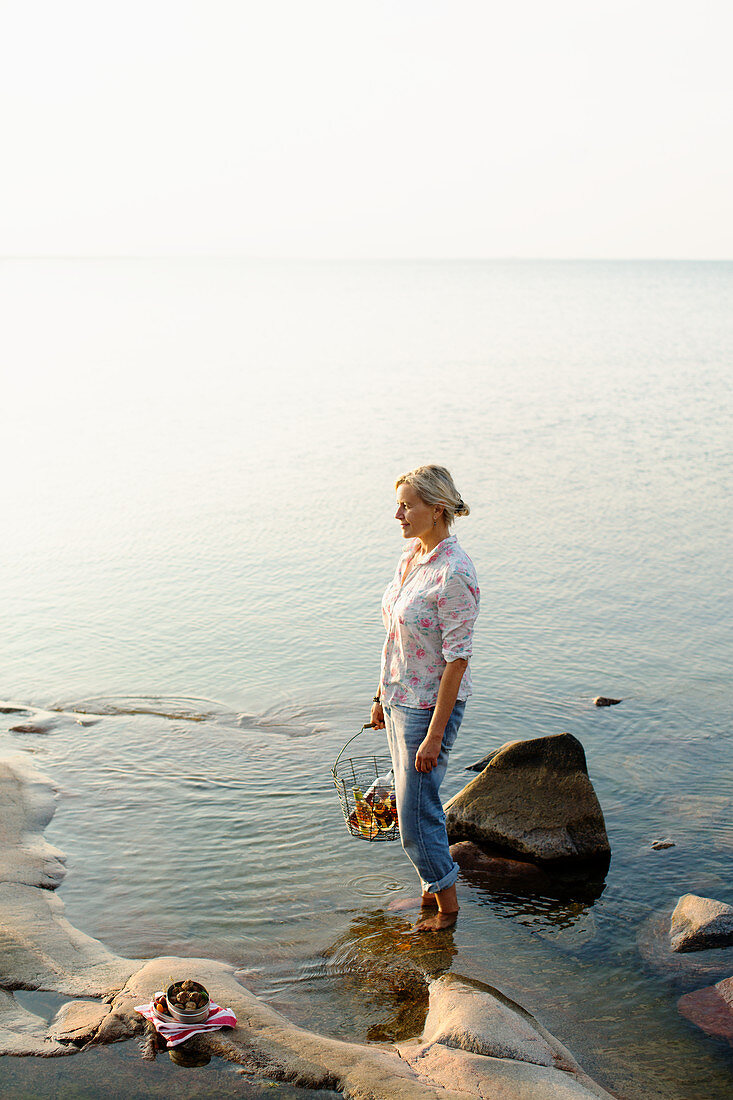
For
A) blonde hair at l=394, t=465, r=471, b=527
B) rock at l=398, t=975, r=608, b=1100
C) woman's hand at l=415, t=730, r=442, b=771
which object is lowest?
rock at l=398, t=975, r=608, b=1100

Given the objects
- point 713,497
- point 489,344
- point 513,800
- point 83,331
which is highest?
point 83,331

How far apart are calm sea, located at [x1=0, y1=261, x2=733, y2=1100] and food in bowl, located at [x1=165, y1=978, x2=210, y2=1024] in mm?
600

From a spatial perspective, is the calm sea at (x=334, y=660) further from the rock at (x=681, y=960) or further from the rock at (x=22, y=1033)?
the rock at (x=22, y=1033)

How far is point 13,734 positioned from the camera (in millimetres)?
8445

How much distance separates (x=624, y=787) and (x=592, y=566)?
6.47 meters

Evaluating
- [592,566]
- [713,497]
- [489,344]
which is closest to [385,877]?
[592,566]

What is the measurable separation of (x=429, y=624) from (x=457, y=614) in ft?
0.57

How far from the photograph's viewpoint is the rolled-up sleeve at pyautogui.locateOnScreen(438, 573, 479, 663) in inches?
189

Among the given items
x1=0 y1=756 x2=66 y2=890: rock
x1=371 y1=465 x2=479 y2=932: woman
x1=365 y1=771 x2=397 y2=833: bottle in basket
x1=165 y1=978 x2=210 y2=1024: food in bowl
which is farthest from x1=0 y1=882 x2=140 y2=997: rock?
x1=371 y1=465 x2=479 y2=932: woman

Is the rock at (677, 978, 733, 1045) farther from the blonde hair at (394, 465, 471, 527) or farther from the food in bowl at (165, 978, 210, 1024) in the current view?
the blonde hair at (394, 465, 471, 527)

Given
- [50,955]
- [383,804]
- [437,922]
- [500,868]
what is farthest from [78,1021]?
[500,868]

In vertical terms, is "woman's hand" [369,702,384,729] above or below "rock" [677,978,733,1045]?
above

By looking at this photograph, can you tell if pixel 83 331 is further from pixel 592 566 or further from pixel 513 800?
pixel 513 800

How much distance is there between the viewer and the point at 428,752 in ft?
16.2
